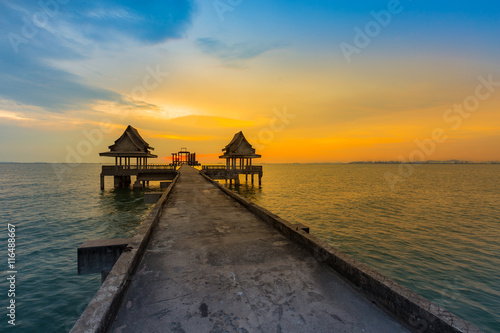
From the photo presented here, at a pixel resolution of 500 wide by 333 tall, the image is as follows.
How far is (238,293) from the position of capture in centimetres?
354

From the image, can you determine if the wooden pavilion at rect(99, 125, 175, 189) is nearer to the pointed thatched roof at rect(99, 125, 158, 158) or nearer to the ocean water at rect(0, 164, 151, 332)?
the pointed thatched roof at rect(99, 125, 158, 158)

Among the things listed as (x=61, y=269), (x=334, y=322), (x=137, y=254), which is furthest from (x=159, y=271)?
(x=61, y=269)

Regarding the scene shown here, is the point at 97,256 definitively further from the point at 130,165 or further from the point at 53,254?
the point at 130,165

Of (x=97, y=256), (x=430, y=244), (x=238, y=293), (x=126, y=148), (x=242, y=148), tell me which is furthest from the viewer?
(x=242, y=148)

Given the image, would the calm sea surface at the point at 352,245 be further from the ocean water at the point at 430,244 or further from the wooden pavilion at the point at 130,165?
the wooden pavilion at the point at 130,165

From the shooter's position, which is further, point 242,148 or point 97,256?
point 242,148

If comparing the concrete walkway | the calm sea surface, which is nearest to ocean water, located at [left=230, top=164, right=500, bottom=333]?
the calm sea surface

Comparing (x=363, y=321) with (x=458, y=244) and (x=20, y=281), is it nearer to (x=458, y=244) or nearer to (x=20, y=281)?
(x=20, y=281)

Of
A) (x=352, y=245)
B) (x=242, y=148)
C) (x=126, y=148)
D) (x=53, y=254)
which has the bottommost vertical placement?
(x=53, y=254)

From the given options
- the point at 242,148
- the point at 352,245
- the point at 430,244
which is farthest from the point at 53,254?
the point at 242,148

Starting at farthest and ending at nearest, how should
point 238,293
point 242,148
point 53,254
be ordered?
point 242,148 < point 53,254 < point 238,293

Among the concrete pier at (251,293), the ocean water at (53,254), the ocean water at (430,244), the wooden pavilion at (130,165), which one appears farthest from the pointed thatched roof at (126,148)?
the concrete pier at (251,293)

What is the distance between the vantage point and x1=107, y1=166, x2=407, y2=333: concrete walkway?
2885mm

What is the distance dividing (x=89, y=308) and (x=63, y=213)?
20991mm
